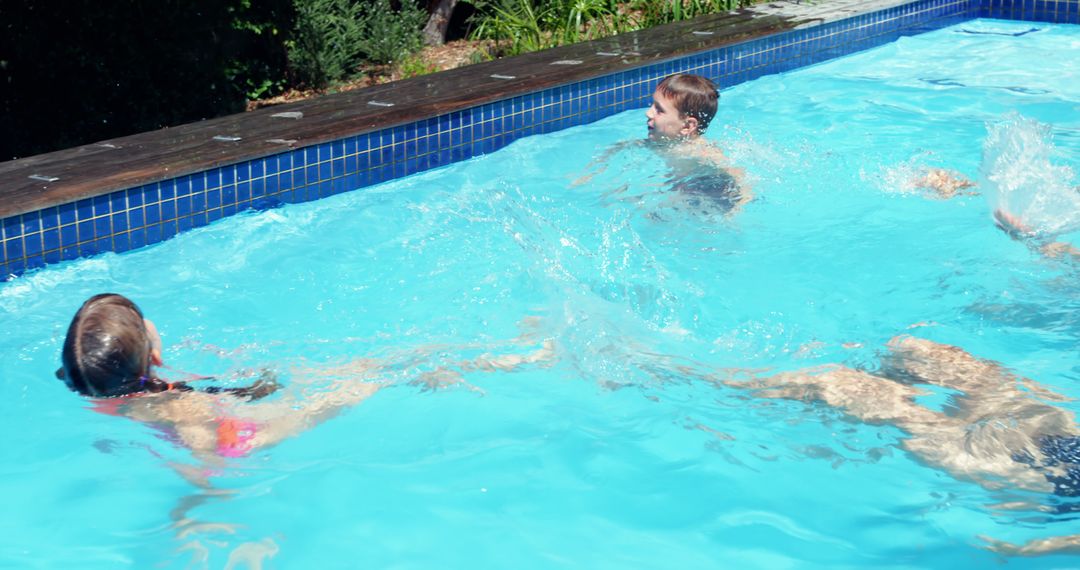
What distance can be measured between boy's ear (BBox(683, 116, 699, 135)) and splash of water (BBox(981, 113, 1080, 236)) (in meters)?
1.64

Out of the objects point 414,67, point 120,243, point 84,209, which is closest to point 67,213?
point 84,209

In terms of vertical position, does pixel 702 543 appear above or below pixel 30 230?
below

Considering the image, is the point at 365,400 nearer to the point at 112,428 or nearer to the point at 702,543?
the point at 112,428

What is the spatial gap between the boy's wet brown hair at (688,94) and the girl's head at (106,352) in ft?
12.3

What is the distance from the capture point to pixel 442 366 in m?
4.36

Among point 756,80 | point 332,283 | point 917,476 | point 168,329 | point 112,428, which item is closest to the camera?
point 917,476

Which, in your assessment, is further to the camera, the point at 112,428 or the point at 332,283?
the point at 332,283

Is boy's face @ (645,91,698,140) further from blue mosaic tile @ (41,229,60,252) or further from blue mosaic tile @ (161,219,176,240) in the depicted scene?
blue mosaic tile @ (41,229,60,252)

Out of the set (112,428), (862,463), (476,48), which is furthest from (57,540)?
(476,48)

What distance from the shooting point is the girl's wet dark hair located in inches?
127

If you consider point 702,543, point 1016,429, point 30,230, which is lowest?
point 702,543

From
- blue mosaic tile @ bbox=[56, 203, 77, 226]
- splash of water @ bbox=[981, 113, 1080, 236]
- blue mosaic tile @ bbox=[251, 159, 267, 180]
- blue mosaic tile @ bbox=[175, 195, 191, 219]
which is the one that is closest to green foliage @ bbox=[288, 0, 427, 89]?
blue mosaic tile @ bbox=[251, 159, 267, 180]

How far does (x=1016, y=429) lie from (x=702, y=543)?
3.57ft

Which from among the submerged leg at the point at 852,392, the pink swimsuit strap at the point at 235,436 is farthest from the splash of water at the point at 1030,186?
the pink swimsuit strap at the point at 235,436
